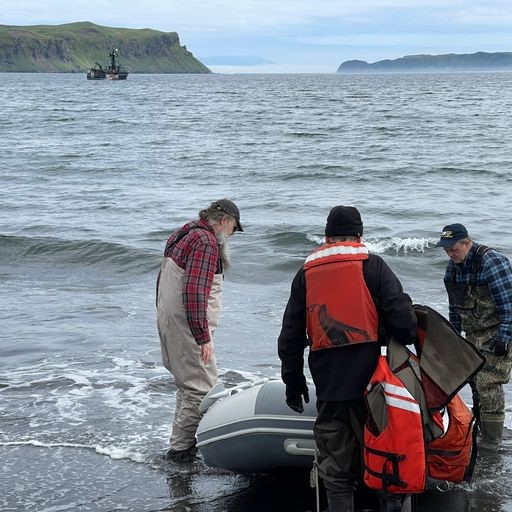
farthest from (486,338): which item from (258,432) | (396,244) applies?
(396,244)

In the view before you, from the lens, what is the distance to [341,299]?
4.38 meters

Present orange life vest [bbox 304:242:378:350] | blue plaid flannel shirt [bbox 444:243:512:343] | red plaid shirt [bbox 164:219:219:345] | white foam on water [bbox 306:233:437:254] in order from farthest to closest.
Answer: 1. white foam on water [bbox 306:233:437:254]
2. blue plaid flannel shirt [bbox 444:243:512:343]
3. red plaid shirt [bbox 164:219:219:345]
4. orange life vest [bbox 304:242:378:350]

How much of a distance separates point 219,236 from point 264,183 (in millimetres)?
20799

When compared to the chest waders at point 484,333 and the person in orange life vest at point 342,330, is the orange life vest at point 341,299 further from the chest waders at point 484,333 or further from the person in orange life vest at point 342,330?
the chest waders at point 484,333

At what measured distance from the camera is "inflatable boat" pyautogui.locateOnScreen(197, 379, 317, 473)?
17.0ft

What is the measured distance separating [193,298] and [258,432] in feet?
3.00

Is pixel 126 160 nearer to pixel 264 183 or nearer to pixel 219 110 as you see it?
pixel 264 183

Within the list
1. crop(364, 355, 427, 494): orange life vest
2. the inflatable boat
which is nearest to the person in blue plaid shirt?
the inflatable boat

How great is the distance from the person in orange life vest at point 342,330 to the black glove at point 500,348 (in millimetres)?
1655

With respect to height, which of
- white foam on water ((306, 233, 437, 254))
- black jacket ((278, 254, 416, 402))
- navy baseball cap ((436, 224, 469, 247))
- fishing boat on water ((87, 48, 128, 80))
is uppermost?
fishing boat on water ((87, 48, 128, 80))

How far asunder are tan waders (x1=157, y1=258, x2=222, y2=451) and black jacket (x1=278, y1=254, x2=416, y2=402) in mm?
1287

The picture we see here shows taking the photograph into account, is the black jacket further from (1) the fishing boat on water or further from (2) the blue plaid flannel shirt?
(1) the fishing boat on water

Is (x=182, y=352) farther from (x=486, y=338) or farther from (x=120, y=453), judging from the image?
(x=486, y=338)

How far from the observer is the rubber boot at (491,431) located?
6.27 metres
